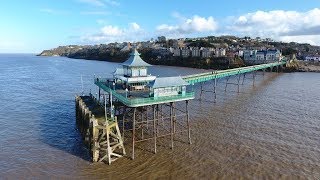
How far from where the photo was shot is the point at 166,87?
33.9m

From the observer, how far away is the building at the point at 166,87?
33.2 m

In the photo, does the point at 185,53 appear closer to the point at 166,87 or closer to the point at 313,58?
the point at 313,58

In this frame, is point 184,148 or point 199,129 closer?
point 184,148

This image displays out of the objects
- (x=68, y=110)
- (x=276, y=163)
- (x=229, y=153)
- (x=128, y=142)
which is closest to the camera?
(x=276, y=163)

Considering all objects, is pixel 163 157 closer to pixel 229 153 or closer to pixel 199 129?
pixel 229 153

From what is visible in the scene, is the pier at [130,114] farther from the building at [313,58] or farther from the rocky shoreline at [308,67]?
the building at [313,58]

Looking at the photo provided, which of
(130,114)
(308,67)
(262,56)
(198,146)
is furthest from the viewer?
(262,56)

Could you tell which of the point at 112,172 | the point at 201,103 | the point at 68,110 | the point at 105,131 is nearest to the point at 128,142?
the point at 105,131

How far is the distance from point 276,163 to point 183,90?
11.8 metres

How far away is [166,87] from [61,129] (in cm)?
1548

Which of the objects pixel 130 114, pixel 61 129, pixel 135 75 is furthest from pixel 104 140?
pixel 130 114

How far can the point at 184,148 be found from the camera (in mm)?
33469

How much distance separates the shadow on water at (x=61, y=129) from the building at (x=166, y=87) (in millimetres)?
9223

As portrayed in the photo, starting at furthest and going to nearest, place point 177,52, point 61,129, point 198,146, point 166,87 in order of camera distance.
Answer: point 177,52 → point 61,129 → point 198,146 → point 166,87
